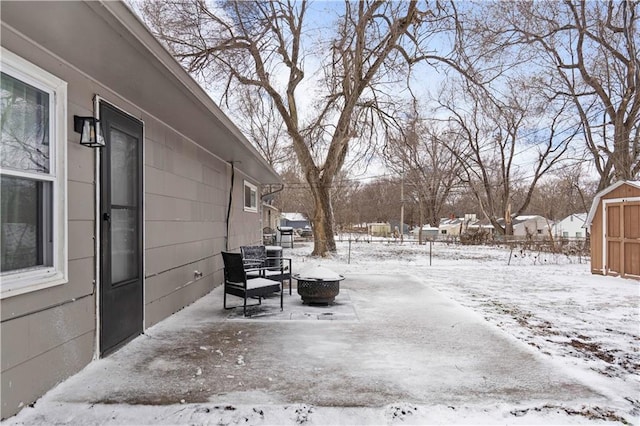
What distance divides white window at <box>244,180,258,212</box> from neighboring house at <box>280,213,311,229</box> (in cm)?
2880

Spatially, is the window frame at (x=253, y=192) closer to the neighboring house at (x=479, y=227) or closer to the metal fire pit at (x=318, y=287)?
the metal fire pit at (x=318, y=287)

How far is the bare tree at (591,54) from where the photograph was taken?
1235cm

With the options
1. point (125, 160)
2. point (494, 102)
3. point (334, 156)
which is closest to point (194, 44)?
point (334, 156)

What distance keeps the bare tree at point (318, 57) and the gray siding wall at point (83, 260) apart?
7629 millimetres

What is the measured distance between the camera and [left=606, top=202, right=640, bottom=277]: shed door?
8.38m

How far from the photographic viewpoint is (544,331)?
4.44 meters

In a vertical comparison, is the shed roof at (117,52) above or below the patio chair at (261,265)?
above

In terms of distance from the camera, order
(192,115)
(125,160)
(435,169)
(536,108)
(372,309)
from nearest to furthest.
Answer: (125,160) → (192,115) → (372,309) → (536,108) → (435,169)

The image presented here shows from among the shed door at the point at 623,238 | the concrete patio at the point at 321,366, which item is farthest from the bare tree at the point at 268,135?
the concrete patio at the point at 321,366

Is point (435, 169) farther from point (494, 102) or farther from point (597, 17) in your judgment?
point (494, 102)

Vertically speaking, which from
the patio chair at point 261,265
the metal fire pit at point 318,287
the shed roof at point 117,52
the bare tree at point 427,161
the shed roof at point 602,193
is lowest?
the metal fire pit at point 318,287

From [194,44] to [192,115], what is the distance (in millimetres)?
9883

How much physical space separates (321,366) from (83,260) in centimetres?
204

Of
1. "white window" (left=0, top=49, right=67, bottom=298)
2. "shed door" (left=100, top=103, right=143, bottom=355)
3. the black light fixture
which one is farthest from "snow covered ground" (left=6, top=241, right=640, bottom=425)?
the black light fixture
